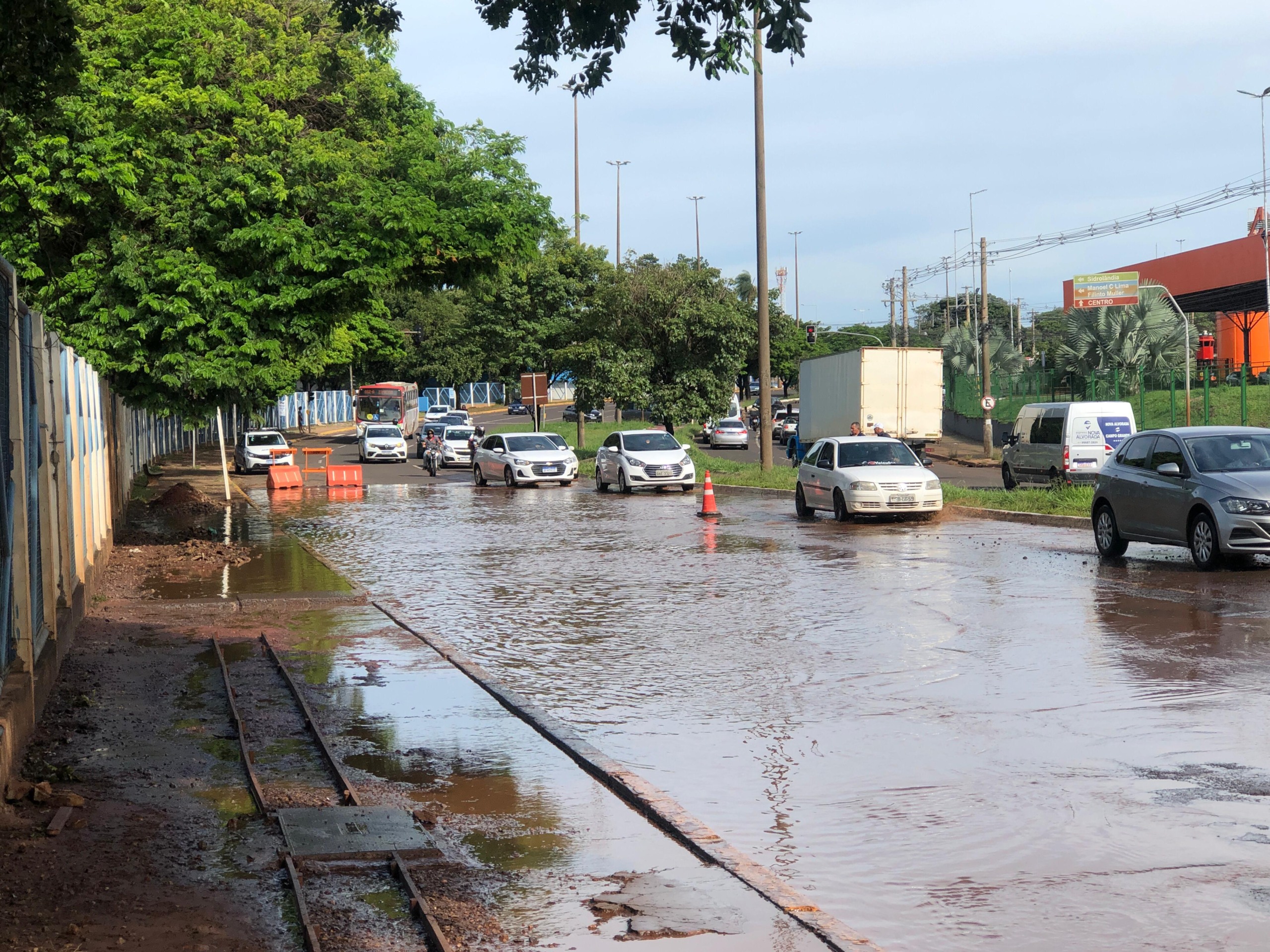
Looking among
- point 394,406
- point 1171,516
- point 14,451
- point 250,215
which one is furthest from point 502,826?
point 394,406

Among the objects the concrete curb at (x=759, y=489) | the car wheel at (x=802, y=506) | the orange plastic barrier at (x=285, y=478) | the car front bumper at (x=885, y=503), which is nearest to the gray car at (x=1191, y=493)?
the car front bumper at (x=885, y=503)

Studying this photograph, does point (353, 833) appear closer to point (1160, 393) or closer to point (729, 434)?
point (1160, 393)

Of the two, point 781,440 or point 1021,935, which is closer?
point 1021,935

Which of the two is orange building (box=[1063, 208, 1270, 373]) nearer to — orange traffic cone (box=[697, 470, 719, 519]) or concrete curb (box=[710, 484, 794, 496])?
concrete curb (box=[710, 484, 794, 496])

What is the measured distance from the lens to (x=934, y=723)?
8594 millimetres

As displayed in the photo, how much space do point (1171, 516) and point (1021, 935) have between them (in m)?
12.4

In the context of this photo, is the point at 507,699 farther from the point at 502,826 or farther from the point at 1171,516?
the point at 1171,516

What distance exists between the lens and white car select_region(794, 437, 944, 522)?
949 inches

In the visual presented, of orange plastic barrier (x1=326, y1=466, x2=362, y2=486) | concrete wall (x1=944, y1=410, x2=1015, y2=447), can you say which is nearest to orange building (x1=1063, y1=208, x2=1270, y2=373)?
concrete wall (x1=944, y1=410, x2=1015, y2=447)

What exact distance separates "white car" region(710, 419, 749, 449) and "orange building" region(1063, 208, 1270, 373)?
16772 mm

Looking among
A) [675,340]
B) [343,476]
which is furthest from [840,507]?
[675,340]

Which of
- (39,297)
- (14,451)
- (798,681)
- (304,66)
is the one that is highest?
(304,66)

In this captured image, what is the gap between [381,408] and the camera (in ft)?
256

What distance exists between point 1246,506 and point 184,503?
68.7 feet
